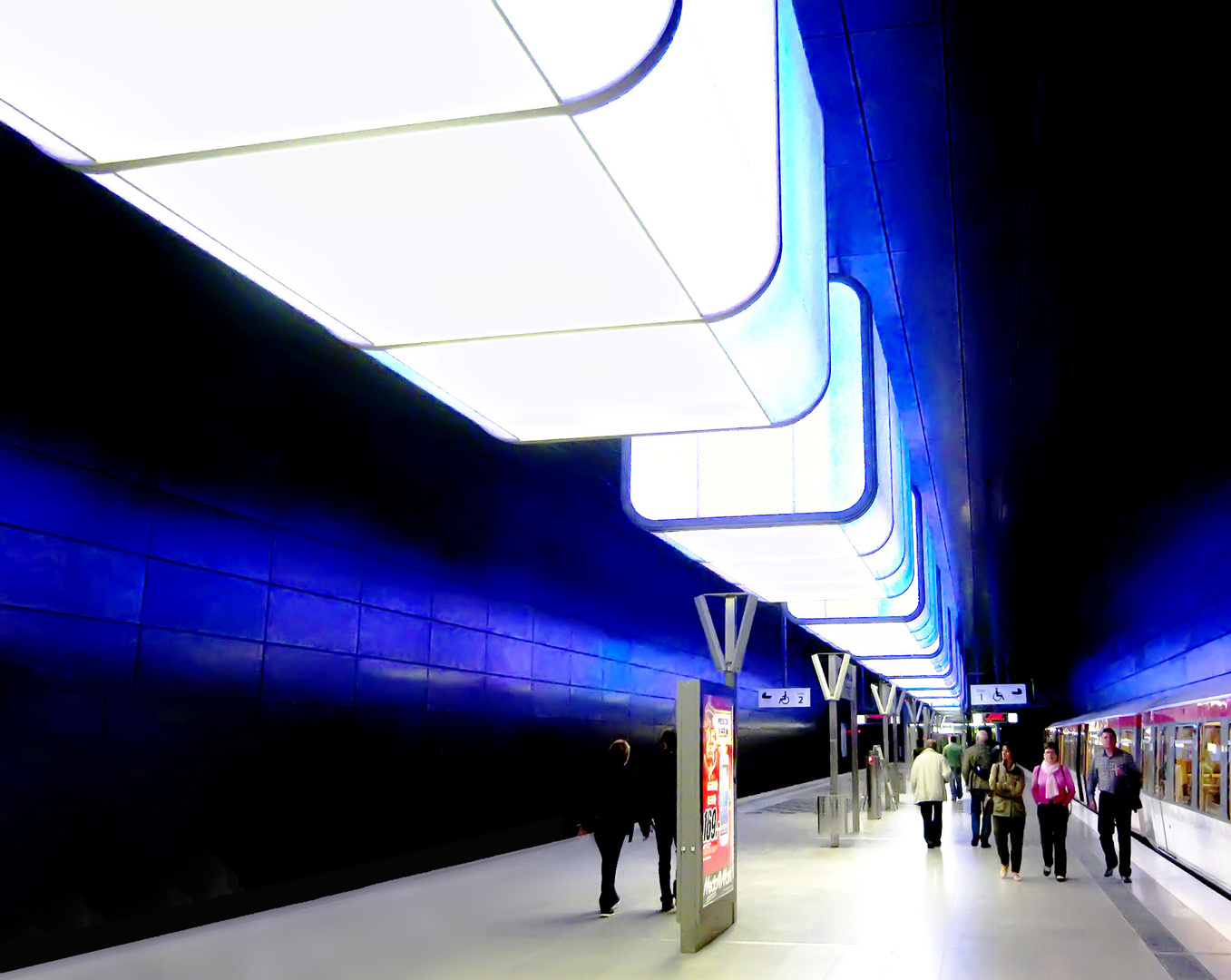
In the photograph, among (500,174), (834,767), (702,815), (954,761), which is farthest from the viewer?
(954,761)

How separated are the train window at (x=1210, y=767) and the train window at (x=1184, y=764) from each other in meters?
0.58

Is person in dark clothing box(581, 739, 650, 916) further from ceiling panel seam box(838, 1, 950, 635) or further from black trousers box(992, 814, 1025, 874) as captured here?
ceiling panel seam box(838, 1, 950, 635)

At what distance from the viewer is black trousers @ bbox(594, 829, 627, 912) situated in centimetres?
1108

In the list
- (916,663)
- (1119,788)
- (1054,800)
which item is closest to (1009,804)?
(1054,800)

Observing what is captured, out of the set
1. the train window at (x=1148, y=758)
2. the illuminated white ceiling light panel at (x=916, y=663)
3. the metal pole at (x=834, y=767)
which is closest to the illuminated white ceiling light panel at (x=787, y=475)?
the metal pole at (x=834, y=767)

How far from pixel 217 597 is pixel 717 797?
506 cm

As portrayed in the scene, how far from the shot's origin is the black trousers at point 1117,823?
550 inches

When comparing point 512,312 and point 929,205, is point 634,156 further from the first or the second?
point 929,205

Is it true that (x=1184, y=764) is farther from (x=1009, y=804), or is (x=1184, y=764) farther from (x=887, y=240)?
(x=887, y=240)

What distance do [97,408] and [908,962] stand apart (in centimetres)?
781

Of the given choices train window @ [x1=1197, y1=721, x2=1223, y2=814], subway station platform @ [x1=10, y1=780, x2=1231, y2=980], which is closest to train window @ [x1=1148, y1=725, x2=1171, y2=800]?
subway station platform @ [x1=10, y1=780, x2=1231, y2=980]

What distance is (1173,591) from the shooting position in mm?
29531

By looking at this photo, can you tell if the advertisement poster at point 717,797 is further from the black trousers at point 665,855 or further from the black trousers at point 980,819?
the black trousers at point 980,819

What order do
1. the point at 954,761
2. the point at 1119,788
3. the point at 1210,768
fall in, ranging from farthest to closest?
the point at 954,761
the point at 1210,768
the point at 1119,788
